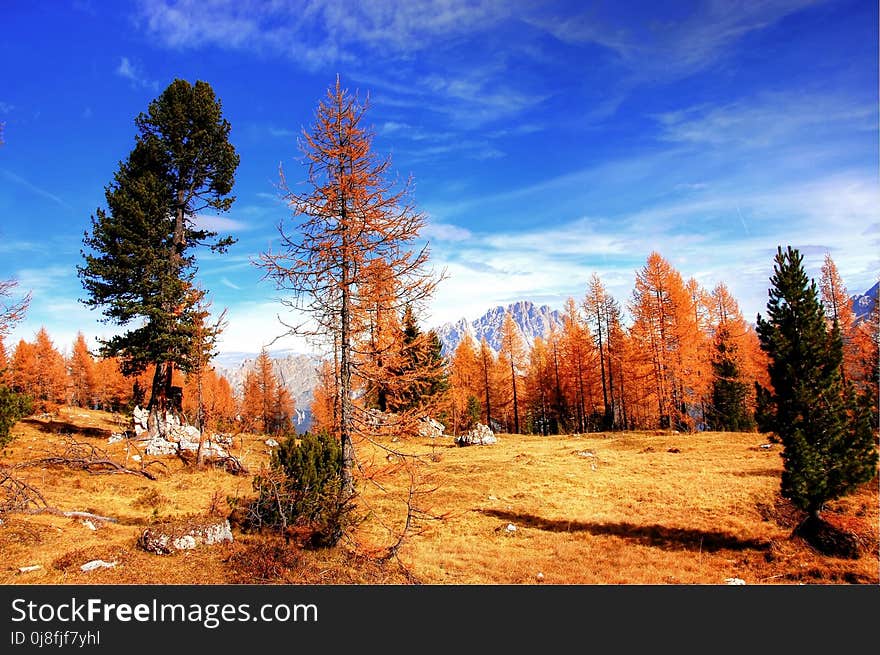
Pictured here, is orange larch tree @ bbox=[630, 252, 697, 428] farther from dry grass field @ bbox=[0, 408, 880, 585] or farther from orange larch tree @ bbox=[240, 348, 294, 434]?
orange larch tree @ bbox=[240, 348, 294, 434]

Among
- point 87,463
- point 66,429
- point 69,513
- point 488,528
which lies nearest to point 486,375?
point 488,528

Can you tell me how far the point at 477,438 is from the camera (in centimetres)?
3700

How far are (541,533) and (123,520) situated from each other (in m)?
13.4

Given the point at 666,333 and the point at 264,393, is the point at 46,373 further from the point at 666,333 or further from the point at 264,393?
the point at 666,333

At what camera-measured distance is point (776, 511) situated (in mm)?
16672

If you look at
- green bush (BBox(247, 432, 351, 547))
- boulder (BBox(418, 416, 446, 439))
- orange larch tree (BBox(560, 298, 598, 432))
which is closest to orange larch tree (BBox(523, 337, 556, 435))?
orange larch tree (BBox(560, 298, 598, 432))

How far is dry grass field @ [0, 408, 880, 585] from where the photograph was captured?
9.39m

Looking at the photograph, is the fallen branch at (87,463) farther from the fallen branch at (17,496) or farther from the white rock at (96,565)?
the white rock at (96,565)

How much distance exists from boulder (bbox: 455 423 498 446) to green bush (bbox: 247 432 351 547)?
25.6 m

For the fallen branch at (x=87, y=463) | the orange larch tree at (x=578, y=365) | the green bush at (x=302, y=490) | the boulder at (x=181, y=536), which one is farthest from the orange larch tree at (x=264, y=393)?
the boulder at (x=181, y=536)

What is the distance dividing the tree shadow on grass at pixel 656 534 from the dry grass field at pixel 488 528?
0.22 ft

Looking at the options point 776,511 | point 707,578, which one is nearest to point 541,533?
point 707,578

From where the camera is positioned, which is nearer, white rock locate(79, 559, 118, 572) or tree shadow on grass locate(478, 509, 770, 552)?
white rock locate(79, 559, 118, 572)

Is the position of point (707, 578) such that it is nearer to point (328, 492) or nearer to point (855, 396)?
point (855, 396)
